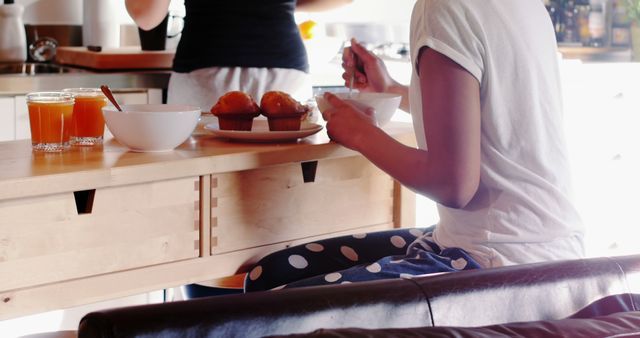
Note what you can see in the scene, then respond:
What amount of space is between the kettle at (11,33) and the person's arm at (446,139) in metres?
2.05

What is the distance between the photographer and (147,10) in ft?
7.96

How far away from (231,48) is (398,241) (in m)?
0.87

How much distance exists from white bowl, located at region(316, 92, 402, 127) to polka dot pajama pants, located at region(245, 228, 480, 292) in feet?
0.80

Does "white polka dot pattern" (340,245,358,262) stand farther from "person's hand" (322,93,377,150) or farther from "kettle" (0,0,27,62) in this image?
"kettle" (0,0,27,62)

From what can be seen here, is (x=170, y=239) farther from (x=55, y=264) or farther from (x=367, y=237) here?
(x=367, y=237)

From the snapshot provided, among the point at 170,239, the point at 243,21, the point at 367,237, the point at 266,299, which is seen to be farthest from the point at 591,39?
the point at 266,299

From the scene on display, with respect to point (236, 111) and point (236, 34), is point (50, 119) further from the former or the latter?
point (236, 34)

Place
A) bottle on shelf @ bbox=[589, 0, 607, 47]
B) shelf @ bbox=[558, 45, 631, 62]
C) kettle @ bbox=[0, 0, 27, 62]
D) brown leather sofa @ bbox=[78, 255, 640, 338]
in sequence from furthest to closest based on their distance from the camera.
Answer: bottle on shelf @ bbox=[589, 0, 607, 47], shelf @ bbox=[558, 45, 631, 62], kettle @ bbox=[0, 0, 27, 62], brown leather sofa @ bbox=[78, 255, 640, 338]

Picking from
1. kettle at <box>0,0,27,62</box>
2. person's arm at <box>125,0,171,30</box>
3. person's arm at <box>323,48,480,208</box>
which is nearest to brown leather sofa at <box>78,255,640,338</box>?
person's arm at <box>323,48,480,208</box>

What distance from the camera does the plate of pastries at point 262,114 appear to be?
5.46ft

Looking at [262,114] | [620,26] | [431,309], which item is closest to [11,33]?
[262,114]

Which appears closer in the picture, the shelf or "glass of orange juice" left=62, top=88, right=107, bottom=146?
"glass of orange juice" left=62, top=88, right=107, bottom=146

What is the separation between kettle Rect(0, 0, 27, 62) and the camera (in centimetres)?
313

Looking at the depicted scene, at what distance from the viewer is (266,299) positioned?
0.87m
